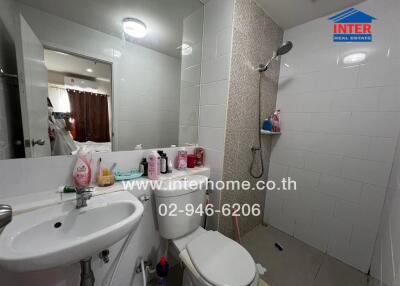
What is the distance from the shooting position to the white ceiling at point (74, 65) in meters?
0.90

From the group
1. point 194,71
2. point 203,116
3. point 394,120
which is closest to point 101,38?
point 194,71

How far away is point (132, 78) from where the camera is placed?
1.25 metres

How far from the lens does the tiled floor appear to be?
135 cm

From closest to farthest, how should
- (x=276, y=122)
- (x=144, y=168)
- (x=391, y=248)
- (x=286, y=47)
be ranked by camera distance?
1. (x=391, y=248)
2. (x=144, y=168)
3. (x=286, y=47)
4. (x=276, y=122)

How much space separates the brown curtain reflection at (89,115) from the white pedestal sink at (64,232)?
39 centimetres

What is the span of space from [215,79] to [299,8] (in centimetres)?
96

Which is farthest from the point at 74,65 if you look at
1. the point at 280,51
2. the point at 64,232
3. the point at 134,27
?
the point at 280,51

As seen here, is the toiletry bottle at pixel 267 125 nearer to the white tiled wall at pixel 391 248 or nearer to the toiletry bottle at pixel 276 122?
the toiletry bottle at pixel 276 122

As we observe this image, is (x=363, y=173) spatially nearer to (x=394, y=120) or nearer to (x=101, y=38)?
(x=394, y=120)

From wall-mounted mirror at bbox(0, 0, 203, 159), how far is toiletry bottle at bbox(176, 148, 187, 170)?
0.43 ft

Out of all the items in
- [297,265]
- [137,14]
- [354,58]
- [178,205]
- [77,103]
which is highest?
[137,14]

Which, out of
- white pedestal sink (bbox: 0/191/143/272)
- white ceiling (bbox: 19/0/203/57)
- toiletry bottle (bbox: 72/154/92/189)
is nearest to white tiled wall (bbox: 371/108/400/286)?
white pedestal sink (bbox: 0/191/143/272)

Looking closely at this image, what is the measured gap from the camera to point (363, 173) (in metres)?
1.40

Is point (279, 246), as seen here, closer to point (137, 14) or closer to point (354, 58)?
point (354, 58)
